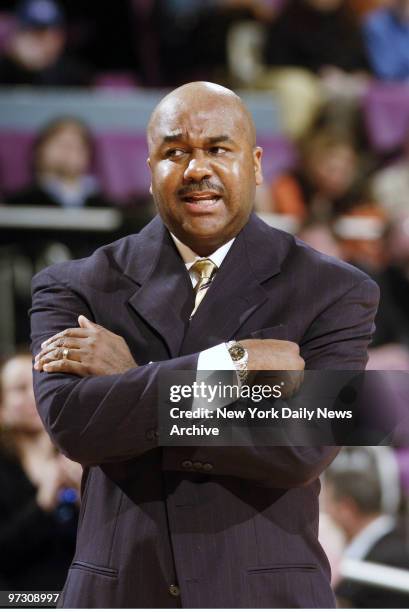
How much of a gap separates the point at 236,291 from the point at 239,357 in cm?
17

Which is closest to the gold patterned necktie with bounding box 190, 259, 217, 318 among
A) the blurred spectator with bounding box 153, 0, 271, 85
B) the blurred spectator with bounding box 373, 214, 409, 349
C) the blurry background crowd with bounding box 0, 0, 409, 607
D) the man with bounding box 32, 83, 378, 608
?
the man with bounding box 32, 83, 378, 608

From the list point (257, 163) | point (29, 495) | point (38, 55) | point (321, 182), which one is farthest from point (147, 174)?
point (257, 163)

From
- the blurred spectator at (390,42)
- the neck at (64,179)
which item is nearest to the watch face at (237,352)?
the neck at (64,179)

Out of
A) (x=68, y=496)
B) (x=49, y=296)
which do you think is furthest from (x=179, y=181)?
(x=68, y=496)

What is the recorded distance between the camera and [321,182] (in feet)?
20.3

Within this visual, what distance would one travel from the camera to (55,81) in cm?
674

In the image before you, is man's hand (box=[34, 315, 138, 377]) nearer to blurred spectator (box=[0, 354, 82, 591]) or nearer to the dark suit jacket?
the dark suit jacket

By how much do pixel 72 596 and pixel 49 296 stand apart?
1.88 ft

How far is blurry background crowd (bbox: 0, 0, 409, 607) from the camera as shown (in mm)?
3229

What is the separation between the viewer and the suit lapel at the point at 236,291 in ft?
6.73

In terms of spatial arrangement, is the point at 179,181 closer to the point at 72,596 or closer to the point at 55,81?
the point at 72,596

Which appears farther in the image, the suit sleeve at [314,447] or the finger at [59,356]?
the finger at [59,356]

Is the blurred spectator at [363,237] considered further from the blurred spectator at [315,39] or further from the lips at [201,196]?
the lips at [201,196]

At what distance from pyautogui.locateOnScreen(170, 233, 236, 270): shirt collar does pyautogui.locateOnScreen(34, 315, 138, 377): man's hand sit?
0.76 feet
